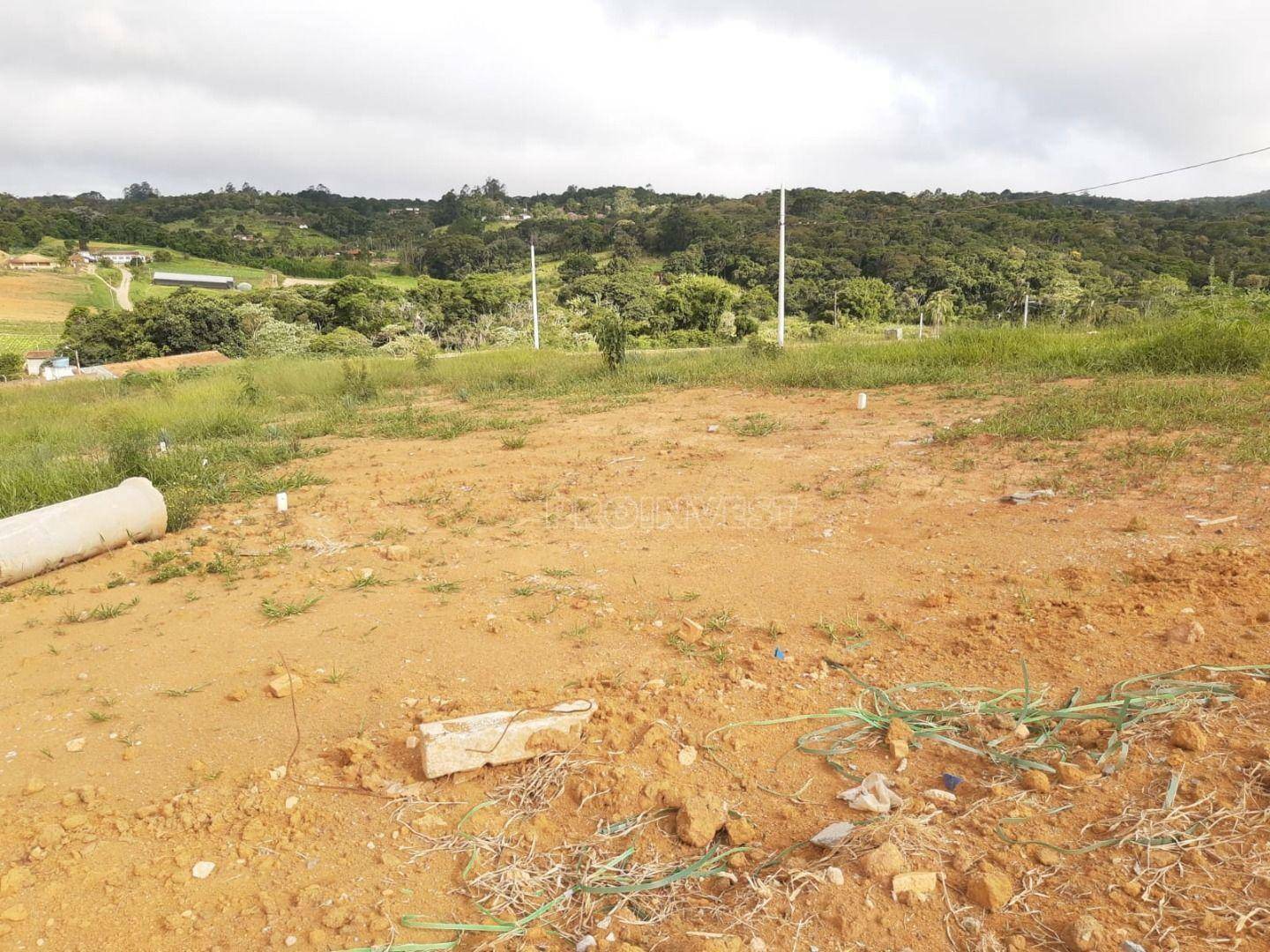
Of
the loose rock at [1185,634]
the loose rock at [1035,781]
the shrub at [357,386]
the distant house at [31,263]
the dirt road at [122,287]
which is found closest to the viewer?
the loose rock at [1035,781]

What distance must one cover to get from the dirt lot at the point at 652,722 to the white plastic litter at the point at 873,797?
66mm

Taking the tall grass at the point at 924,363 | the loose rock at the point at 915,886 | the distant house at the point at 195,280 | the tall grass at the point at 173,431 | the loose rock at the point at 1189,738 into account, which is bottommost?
the loose rock at the point at 915,886

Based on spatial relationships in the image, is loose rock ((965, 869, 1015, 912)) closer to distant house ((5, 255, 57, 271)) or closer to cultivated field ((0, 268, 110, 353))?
cultivated field ((0, 268, 110, 353))

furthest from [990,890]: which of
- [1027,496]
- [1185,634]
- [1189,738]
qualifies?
[1027,496]

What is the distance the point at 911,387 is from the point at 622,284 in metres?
30.5

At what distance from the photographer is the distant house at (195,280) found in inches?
1930

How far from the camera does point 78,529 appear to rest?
4121 mm

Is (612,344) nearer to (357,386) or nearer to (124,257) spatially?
(357,386)

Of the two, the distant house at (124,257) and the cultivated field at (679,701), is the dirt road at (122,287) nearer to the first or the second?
the distant house at (124,257)

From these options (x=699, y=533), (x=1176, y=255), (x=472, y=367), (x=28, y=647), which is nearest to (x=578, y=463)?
(x=699, y=533)

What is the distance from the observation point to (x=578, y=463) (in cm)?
615

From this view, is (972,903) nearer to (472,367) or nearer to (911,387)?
(911,387)

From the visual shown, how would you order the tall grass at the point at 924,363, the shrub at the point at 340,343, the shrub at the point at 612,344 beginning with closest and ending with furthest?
1. the tall grass at the point at 924,363
2. the shrub at the point at 612,344
3. the shrub at the point at 340,343

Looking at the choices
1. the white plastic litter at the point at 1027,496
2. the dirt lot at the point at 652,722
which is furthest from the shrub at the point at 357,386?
the white plastic litter at the point at 1027,496
